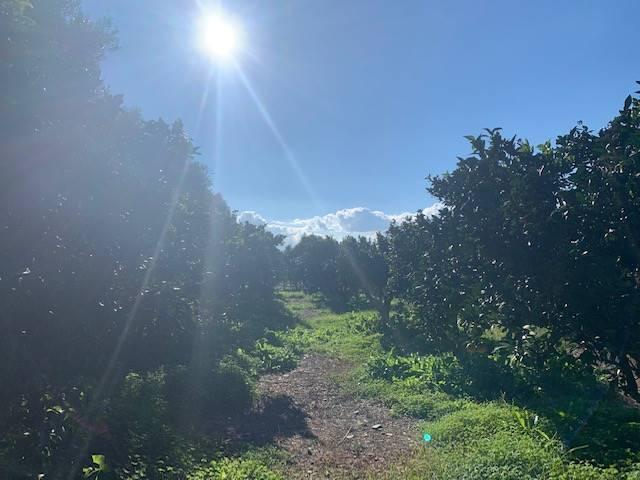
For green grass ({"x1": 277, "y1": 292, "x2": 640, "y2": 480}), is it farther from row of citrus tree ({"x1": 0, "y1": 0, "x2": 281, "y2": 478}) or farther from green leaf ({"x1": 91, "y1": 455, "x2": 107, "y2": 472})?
row of citrus tree ({"x1": 0, "y1": 0, "x2": 281, "y2": 478})

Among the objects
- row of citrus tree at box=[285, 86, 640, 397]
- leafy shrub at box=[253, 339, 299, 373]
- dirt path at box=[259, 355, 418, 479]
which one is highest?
row of citrus tree at box=[285, 86, 640, 397]

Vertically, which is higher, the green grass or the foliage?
the foliage

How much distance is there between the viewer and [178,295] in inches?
423

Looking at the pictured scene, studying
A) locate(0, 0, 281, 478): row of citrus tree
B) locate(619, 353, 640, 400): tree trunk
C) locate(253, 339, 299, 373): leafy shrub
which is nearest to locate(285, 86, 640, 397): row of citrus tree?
locate(619, 353, 640, 400): tree trunk

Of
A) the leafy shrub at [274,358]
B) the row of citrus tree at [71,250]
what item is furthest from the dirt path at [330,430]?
the row of citrus tree at [71,250]

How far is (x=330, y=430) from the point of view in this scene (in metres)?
9.24

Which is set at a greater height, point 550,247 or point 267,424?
point 550,247

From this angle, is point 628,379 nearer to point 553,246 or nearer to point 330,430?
point 553,246

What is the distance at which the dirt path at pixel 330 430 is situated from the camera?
7.36 metres

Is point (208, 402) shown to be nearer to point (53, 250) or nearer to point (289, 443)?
point (289, 443)

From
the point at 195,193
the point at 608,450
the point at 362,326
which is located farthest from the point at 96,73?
the point at 362,326

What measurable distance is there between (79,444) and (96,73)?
643 centimetres

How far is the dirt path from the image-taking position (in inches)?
290

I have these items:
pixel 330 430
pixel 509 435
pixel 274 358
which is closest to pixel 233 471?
pixel 330 430
